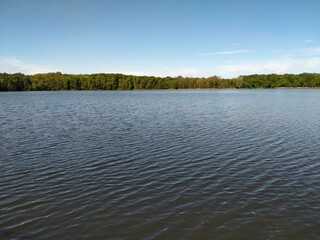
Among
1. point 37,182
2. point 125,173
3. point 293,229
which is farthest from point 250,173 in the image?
point 37,182

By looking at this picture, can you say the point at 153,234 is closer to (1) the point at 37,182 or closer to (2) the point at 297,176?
(1) the point at 37,182

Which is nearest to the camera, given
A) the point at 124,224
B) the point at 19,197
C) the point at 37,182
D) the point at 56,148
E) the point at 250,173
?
the point at 124,224

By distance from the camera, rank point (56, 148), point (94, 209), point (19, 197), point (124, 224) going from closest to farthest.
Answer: point (124, 224)
point (94, 209)
point (19, 197)
point (56, 148)

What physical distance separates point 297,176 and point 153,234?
9.16 metres

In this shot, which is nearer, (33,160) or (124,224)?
(124,224)

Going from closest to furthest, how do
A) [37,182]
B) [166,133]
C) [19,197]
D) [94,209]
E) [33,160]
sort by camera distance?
[94,209] < [19,197] < [37,182] < [33,160] < [166,133]

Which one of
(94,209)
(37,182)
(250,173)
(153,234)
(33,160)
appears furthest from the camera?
(33,160)

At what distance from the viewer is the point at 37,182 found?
14.1 m

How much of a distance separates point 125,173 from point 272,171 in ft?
26.3

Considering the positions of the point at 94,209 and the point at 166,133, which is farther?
the point at 166,133

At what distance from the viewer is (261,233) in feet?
31.0

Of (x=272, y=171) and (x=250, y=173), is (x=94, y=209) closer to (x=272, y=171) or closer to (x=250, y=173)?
(x=250, y=173)

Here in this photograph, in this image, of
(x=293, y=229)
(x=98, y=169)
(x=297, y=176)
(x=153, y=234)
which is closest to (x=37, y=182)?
(x=98, y=169)

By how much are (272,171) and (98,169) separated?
31.6 ft
